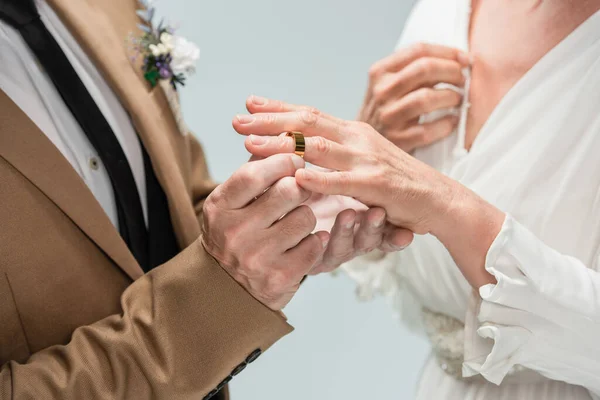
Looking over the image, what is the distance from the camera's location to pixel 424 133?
3.40 ft

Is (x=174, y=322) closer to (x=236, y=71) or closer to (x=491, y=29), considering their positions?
(x=491, y=29)

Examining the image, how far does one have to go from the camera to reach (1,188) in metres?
0.79

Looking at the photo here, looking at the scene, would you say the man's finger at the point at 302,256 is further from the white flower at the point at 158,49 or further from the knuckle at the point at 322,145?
the white flower at the point at 158,49

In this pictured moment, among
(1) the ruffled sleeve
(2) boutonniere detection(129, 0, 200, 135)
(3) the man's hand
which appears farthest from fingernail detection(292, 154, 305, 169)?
(2) boutonniere detection(129, 0, 200, 135)

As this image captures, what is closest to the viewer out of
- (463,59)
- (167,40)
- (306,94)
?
(463,59)

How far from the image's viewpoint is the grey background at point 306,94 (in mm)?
1896

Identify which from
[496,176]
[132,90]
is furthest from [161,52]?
[496,176]

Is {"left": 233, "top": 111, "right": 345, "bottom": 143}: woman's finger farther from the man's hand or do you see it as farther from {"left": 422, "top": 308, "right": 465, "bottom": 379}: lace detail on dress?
{"left": 422, "top": 308, "right": 465, "bottom": 379}: lace detail on dress

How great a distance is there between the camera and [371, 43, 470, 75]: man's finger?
101 centimetres

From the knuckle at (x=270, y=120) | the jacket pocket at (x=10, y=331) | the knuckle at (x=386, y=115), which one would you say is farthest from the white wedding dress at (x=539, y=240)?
the jacket pocket at (x=10, y=331)

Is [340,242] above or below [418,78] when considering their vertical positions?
below

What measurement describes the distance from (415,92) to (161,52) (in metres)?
0.44

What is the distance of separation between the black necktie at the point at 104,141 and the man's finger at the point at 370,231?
1.15ft

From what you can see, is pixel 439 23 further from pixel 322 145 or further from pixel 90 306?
pixel 90 306
